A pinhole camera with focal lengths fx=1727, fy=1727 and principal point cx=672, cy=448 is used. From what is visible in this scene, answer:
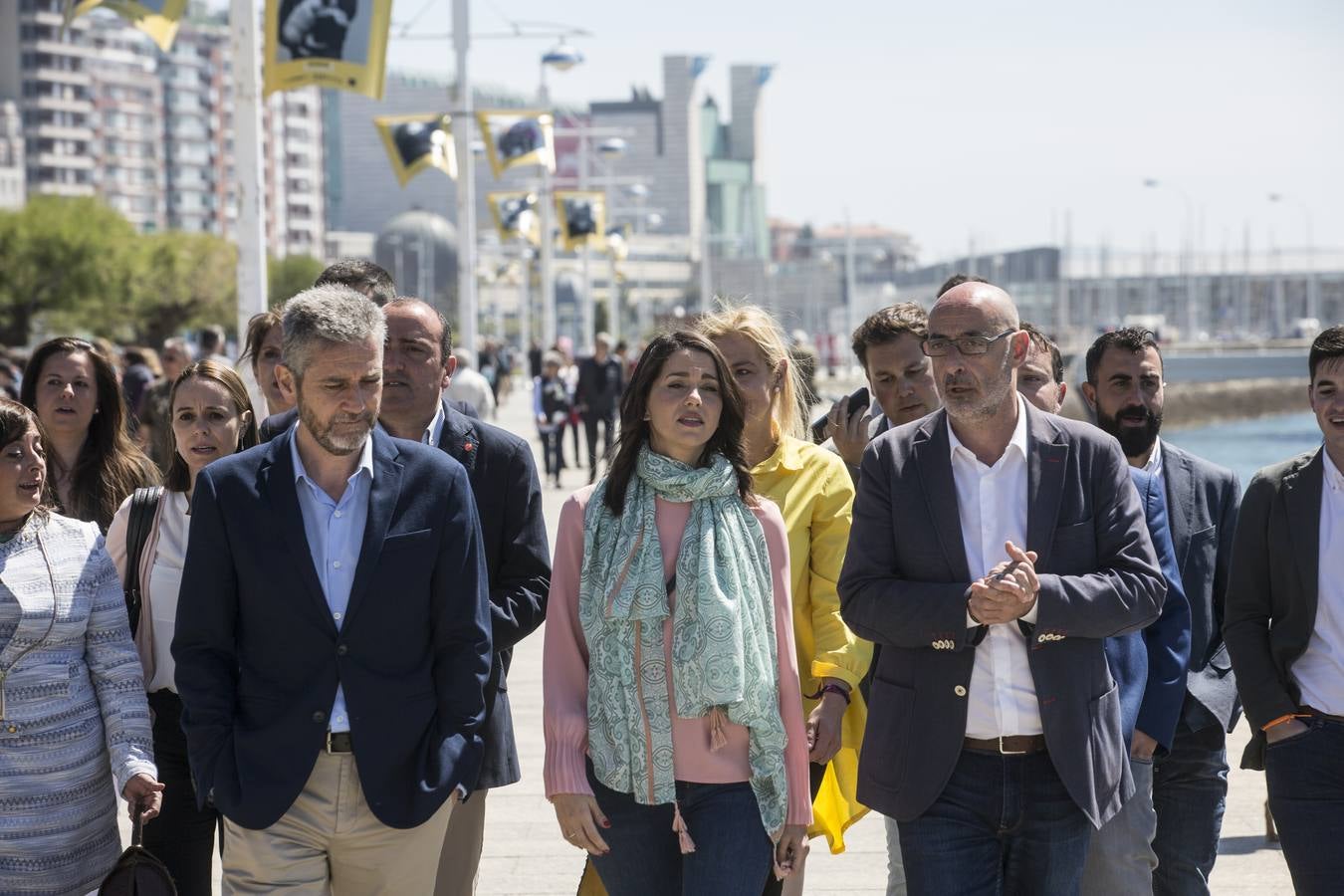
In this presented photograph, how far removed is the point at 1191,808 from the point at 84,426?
3.94m

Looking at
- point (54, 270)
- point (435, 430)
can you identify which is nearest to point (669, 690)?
point (435, 430)

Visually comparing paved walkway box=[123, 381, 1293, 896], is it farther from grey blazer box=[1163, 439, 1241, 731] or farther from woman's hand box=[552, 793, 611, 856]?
woman's hand box=[552, 793, 611, 856]

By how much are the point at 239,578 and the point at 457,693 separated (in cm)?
56

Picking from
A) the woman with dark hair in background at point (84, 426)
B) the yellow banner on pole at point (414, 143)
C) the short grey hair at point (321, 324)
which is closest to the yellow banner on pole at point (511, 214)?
the yellow banner on pole at point (414, 143)

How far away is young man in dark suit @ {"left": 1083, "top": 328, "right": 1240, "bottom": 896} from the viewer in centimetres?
508

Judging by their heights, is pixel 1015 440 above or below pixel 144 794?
above

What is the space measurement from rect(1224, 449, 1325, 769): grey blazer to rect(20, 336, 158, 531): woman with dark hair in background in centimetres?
368

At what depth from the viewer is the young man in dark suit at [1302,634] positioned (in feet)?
15.1

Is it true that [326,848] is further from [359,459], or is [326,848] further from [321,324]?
[321,324]

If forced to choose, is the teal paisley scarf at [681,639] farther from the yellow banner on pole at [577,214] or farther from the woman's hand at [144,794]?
the yellow banner on pole at [577,214]

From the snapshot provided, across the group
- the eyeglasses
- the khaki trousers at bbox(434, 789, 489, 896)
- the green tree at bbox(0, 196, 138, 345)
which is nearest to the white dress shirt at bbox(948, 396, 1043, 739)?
the eyeglasses

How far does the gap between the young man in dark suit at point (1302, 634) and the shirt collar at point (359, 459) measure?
2.41 metres

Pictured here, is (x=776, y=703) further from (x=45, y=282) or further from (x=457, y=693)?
(x=45, y=282)

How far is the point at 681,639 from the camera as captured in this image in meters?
4.07
